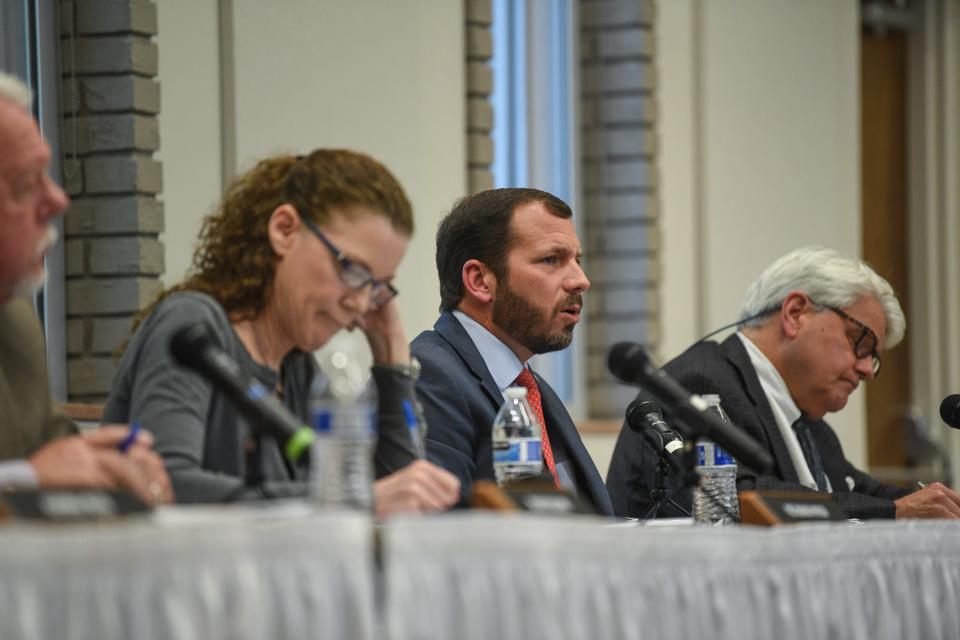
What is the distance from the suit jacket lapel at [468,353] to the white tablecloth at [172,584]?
1.75 m

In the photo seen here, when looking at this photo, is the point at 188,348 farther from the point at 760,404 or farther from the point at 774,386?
the point at 774,386

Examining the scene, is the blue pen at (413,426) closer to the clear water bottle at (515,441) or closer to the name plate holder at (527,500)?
the clear water bottle at (515,441)

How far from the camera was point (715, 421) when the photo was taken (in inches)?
103

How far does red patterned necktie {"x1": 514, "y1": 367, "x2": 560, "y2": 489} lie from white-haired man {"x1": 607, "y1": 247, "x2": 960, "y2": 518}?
0.29 metres

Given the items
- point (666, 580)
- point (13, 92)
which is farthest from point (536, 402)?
point (13, 92)

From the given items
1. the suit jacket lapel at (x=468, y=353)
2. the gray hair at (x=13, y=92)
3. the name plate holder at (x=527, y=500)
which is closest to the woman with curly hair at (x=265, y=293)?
the name plate holder at (x=527, y=500)

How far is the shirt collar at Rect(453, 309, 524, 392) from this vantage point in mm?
3602

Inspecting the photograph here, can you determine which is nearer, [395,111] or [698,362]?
[698,362]

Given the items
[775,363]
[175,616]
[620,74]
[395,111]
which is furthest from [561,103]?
[175,616]

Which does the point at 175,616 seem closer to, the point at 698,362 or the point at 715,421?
the point at 715,421

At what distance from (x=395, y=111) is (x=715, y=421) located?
3.46 meters

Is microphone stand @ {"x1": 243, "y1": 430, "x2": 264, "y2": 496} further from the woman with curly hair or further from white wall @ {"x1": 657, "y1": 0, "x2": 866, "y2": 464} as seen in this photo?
white wall @ {"x1": 657, "y1": 0, "x2": 866, "y2": 464}

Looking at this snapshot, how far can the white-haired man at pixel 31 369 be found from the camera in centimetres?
206

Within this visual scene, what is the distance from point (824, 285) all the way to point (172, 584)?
2.71 m
